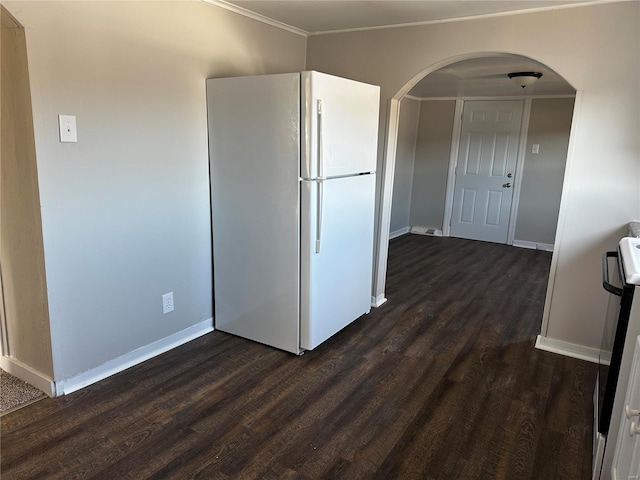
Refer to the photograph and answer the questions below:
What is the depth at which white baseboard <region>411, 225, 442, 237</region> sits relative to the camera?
6.67m

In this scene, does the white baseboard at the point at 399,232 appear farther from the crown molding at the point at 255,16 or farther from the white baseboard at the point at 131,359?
the white baseboard at the point at 131,359

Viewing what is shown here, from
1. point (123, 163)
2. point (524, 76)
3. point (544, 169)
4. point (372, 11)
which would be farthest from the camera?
point (544, 169)

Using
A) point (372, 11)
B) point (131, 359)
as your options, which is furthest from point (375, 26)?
point (131, 359)

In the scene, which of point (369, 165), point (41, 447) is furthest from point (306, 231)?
point (41, 447)

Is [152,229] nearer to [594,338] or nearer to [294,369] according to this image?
[294,369]

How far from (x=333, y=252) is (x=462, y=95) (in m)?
4.30

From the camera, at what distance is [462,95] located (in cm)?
613

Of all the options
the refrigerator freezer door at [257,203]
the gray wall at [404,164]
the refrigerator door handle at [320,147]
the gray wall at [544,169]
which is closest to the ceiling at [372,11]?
the refrigerator freezer door at [257,203]

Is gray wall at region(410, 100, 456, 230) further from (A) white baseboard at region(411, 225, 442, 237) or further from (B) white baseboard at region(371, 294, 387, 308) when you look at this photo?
(B) white baseboard at region(371, 294, 387, 308)

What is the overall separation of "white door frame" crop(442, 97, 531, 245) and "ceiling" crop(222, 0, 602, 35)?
133 inches

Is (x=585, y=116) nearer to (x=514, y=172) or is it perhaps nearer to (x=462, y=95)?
(x=514, y=172)

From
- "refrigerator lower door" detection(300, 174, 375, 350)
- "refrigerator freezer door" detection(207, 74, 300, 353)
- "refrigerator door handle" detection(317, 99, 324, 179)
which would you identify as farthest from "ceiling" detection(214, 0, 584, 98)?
"refrigerator lower door" detection(300, 174, 375, 350)

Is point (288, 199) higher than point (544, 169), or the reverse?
point (544, 169)

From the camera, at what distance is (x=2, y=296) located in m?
2.44
